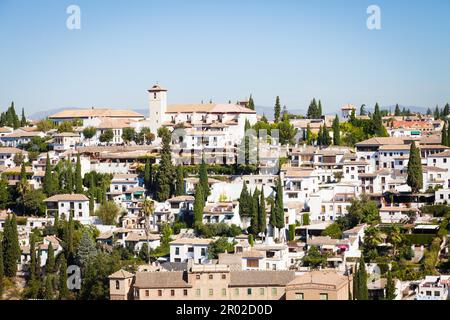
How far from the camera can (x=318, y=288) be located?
→ 398 inches

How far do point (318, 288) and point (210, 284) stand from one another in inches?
72.5

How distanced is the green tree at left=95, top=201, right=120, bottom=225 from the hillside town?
0.08ft

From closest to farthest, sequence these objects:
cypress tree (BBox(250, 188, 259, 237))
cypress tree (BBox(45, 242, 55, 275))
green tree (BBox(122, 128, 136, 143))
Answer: cypress tree (BBox(45, 242, 55, 275)), cypress tree (BBox(250, 188, 259, 237)), green tree (BBox(122, 128, 136, 143))

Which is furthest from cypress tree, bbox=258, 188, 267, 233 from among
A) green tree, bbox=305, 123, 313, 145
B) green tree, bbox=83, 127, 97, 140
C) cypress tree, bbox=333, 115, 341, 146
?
green tree, bbox=83, 127, 97, 140

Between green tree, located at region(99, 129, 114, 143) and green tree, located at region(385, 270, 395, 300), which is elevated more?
green tree, located at region(99, 129, 114, 143)

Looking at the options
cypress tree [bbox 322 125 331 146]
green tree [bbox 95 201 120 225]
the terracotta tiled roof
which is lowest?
green tree [bbox 95 201 120 225]

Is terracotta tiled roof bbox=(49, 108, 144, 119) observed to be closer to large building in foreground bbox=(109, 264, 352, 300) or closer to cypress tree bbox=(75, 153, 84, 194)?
cypress tree bbox=(75, 153, 84, 194)

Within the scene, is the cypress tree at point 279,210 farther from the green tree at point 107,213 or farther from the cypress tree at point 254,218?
the green tree at point 107,213

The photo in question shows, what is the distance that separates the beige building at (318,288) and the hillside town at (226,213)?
0.02 metres

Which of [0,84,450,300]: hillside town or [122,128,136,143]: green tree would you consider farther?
[122,128,136,143]: green tree

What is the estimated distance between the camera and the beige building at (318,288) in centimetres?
1012

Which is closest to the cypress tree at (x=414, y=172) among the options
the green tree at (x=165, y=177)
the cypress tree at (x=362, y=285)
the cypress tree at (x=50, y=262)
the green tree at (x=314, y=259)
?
the green tree at (x=314, y=259)

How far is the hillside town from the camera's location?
12.1 m

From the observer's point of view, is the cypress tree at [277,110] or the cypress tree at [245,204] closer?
the cypress tree at [245,204]
